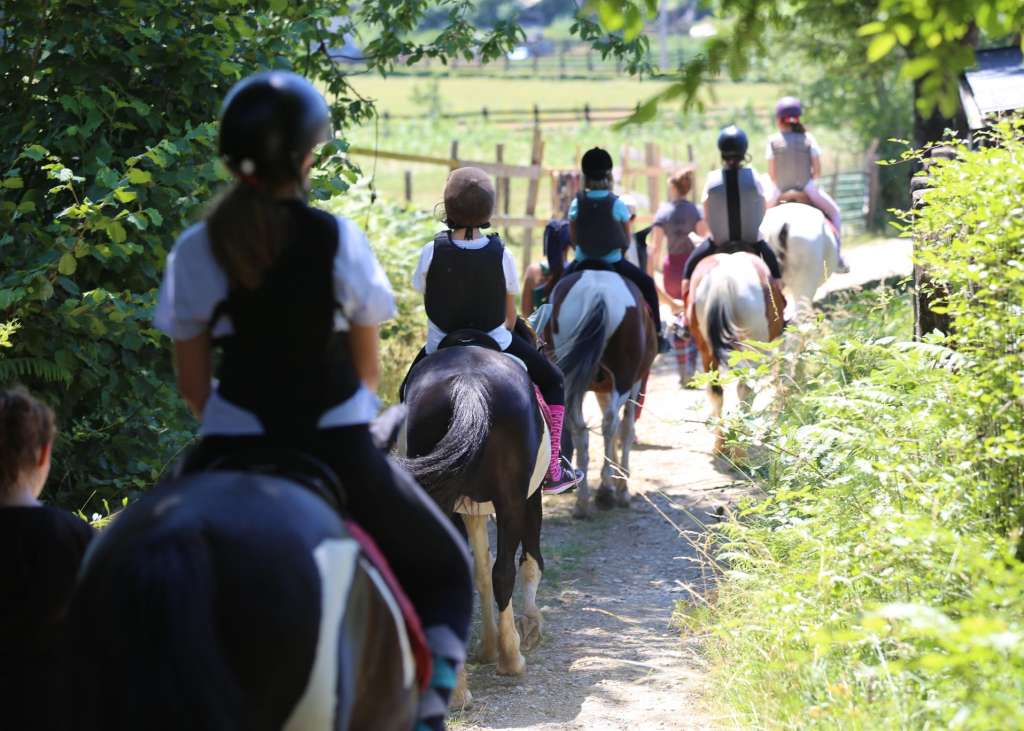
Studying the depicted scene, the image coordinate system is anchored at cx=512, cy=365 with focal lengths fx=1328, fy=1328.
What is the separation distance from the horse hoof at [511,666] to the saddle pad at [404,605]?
10.6ft

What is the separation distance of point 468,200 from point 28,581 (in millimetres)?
3538

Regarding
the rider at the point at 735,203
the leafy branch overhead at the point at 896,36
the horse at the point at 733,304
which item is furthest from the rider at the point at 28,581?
the rider at the point at 735,203

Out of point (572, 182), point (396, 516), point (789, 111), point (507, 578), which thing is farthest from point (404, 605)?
point (572, 182)

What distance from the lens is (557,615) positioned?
7594 millimetres

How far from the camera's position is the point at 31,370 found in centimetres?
652

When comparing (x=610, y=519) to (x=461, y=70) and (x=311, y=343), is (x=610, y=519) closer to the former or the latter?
(x=311, y=343)

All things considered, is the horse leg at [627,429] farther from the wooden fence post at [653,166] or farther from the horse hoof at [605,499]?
the wooden fence post at [653,166]

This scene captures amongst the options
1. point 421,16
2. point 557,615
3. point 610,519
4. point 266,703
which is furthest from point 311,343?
point 421,16

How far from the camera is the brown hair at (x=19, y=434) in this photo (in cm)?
355

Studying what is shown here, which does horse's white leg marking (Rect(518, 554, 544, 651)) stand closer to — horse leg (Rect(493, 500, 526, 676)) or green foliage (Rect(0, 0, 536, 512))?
horse leg (Rect(493, 500, 526, 676))

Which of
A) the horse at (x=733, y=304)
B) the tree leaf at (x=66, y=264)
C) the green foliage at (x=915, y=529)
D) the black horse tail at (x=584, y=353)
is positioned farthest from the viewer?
the horse at (x=733, y=304)

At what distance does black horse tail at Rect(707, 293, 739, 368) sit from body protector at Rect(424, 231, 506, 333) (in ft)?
14.2

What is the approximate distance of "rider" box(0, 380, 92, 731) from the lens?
11.2 ft

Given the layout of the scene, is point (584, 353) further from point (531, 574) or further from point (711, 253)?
point (531, 574)
